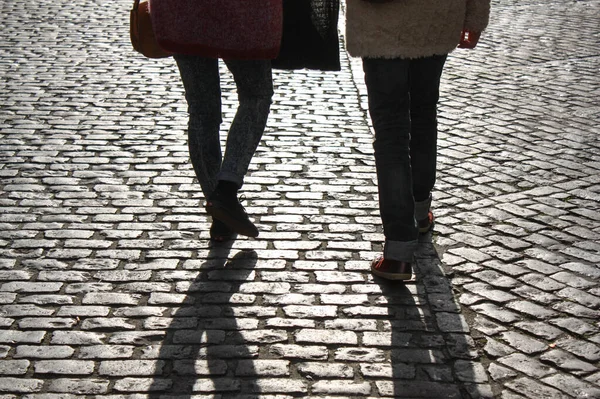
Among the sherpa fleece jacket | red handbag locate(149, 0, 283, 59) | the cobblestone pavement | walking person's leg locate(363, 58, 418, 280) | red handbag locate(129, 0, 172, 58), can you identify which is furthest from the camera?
red handbag locate(129, 0, 172, 58)

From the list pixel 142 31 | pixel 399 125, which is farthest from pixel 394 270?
pixel 142 31

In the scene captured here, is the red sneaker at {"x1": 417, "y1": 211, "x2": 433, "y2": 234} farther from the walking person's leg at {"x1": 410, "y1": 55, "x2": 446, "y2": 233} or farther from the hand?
the hand

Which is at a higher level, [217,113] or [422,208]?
[217,113]

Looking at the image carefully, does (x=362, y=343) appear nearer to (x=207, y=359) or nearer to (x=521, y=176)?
(x=207, y=359)

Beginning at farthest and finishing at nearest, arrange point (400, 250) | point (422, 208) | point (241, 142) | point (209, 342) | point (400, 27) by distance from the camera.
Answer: point (422, 208) → point (241, 142) → point (400, 250) → point (400, 27) → point (209, 342)

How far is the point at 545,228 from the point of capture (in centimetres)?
498

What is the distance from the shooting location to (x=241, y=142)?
15.2 feet

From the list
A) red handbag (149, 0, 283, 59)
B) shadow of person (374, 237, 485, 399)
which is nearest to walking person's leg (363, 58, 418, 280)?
shadow of person (374, 237, 485, 399)

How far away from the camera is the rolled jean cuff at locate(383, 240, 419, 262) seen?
4.23 m

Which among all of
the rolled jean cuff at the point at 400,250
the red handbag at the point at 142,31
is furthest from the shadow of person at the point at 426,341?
the red handbag at the point at 142,31

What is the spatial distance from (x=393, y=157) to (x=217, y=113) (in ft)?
3.07

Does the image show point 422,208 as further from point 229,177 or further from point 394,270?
point 229,177

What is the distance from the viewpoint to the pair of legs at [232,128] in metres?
4.47

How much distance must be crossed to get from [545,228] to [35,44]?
6796 mm
